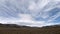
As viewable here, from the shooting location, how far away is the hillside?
1.01 meters

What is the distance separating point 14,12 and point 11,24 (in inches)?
4.7

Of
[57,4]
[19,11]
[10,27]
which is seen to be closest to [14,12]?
[19,11]

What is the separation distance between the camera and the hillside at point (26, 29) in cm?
101

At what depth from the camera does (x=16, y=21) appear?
958 millimetres

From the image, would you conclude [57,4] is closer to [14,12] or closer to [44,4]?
[44,4]

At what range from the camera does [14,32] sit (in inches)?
45.0

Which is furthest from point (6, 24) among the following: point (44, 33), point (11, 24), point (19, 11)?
point (44, 33)

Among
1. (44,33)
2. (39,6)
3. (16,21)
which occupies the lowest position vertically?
(44,33)

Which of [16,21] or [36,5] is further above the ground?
[36,5]

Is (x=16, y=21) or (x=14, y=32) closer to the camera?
(x=16, y=21)

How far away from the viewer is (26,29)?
1069 mm

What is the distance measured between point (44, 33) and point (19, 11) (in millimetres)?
414

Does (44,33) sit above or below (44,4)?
below

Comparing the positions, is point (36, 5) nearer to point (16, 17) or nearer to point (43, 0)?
point (43, 0)
